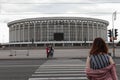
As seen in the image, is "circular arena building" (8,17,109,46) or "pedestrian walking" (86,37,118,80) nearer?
"pedestrian walking" (86,37,118,80)

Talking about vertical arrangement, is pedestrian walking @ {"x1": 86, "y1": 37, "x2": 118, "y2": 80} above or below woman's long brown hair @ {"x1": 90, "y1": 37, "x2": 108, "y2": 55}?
below

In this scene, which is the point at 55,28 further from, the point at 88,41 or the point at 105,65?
the point at 105,65

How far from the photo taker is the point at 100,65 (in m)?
5.62

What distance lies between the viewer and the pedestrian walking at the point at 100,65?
558cm

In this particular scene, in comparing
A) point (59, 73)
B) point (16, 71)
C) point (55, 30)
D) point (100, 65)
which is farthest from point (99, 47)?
point (55, 30)

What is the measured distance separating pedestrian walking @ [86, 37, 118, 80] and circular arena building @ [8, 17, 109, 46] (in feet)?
466

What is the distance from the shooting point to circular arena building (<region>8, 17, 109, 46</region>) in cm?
15450

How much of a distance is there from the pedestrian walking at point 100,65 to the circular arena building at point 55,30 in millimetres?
141937

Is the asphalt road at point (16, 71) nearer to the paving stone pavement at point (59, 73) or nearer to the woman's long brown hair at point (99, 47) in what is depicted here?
the paving stone pavement at point (59, 73)

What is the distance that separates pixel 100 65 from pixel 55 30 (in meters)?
150

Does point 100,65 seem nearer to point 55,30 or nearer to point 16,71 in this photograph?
point 16,71

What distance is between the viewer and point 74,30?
517 feet

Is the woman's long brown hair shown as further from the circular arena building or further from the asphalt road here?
the circular arena building

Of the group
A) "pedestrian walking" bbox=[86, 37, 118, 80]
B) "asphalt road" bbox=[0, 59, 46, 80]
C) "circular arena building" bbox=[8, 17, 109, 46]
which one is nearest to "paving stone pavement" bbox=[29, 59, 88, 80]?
"asphalt road" bbox=[0, 59, 46, 80]
